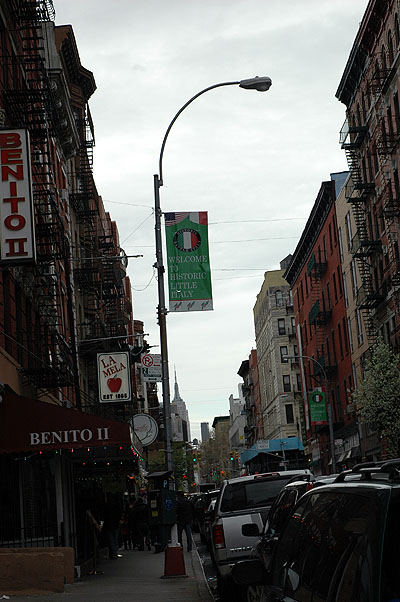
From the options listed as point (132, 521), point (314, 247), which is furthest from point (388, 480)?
point (314, 247)

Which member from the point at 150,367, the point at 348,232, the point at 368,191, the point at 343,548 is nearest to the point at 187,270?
the point at 343,548

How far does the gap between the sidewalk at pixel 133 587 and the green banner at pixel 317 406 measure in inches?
1386

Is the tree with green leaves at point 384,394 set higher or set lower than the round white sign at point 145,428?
higher

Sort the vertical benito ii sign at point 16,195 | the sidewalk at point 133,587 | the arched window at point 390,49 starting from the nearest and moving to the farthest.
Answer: the sidewalk at point 133,587 < the vertical benito ii sign at point 16,195 < the arched window at point 390,49

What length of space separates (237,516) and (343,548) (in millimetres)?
11197

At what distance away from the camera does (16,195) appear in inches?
679

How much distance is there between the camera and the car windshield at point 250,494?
16016mm

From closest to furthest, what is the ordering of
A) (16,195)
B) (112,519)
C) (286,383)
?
(16,195), (112,519), (286,383)

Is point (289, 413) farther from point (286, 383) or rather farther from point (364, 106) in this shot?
point (364, 106)

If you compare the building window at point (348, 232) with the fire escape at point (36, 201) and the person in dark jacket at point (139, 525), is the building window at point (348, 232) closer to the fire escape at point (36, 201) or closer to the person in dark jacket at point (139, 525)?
the person in dark jacket at point (139, 525)

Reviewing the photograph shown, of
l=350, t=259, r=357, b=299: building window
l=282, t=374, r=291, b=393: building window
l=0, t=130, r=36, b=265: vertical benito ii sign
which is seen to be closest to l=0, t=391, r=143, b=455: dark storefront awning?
l=0, t=130, r=36, b=265: vertical benito ii sign

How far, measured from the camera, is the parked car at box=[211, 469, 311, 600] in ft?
50.3

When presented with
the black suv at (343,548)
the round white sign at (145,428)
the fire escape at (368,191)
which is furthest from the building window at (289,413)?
the black suv at (343,548)

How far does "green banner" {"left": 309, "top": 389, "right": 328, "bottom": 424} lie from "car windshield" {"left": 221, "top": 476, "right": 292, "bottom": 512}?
146ft
